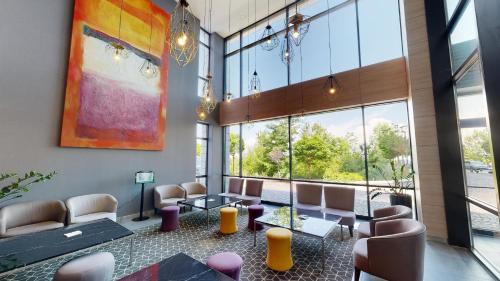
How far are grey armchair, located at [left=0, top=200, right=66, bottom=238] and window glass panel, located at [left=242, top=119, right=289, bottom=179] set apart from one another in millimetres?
5218

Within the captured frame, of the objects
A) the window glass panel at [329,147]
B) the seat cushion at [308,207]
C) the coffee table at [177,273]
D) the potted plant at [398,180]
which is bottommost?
the seat cushion at [308,207]

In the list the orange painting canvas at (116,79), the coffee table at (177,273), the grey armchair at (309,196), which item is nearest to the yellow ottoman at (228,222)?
the grey armchair at (309,196)

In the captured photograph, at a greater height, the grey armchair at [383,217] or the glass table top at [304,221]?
the grey armchair at [383,217]

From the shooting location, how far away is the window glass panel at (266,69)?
275 inches

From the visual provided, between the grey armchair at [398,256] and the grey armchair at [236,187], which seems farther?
the grey armchair at [236,187]

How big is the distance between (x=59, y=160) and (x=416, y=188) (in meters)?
7.75

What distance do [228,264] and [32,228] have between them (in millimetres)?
3746

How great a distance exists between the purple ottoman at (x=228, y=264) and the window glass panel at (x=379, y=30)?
552cm

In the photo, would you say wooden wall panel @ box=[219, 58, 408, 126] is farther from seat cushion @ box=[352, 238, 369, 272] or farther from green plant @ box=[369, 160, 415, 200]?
seat cushion @ box=[352, 238, 369, 272]

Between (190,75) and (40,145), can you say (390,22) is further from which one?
(40,145)

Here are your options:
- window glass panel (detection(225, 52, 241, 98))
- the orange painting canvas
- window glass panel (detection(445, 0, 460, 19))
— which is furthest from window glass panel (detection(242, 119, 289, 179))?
window glass panel (detection(445, 0, 460, 19))

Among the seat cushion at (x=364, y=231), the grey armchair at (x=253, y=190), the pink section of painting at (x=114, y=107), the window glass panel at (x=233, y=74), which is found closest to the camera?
the seat cushion at (x=364, y=231)

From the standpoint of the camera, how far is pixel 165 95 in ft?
21.0

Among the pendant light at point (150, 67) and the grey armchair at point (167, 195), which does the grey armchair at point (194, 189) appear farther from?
the pendant light at point (150, 67)
